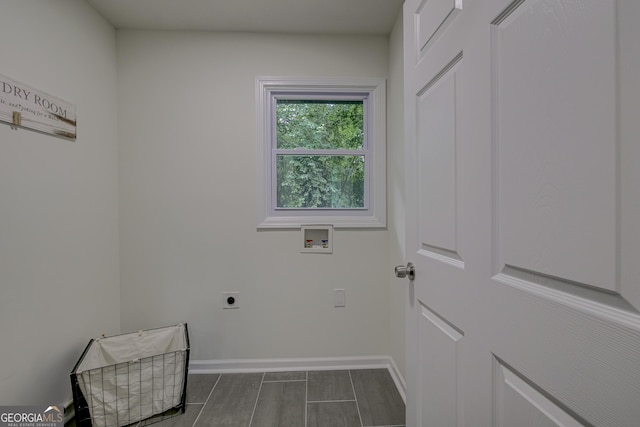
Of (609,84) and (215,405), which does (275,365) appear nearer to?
(215,405)

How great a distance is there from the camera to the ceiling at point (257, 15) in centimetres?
171

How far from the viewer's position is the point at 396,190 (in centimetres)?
188

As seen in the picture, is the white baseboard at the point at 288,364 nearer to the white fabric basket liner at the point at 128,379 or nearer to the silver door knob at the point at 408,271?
the white fabric basket liner at the point at 128,379

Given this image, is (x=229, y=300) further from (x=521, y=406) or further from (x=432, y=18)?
(x=432, y=18)

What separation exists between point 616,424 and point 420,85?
920 millimetres

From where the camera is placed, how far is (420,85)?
0.96m

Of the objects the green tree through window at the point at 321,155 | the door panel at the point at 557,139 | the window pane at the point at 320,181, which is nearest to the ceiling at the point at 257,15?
the green tree through window at the point at 321,155

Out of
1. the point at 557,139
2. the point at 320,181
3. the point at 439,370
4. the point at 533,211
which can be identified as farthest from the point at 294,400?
the point at 557,139

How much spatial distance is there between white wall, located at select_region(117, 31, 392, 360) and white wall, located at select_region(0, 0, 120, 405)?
0.48 feet

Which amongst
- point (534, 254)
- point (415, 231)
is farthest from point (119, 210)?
point (534, 254)

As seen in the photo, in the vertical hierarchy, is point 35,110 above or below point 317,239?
A: above

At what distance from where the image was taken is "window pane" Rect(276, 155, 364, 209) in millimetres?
2113

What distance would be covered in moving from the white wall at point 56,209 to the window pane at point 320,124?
116cm

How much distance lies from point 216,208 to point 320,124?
979mm
